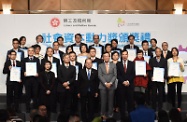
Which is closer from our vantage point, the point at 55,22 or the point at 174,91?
the point at 174,91

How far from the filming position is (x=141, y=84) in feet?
30.8

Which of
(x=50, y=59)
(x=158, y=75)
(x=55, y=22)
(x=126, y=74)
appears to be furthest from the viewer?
(x=55, y=22)

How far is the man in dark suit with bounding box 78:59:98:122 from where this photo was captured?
30.0 ft

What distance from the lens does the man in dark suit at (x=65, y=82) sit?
9164 millimetres

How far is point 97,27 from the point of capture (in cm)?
1154

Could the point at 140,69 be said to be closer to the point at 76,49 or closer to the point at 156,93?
the point at 156,93

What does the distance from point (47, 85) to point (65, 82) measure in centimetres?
37

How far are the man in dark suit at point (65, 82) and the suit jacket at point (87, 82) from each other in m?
0.18

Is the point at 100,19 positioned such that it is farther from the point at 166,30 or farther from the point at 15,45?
the point at 15,45

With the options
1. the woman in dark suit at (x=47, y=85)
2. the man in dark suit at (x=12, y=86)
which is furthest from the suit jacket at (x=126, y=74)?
the man in dark suit at (x=12, y=86)

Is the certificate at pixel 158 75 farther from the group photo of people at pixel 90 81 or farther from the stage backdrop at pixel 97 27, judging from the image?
the stage backdrop at pixel 97 27

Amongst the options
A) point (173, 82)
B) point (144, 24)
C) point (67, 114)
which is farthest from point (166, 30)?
point (67, 114)

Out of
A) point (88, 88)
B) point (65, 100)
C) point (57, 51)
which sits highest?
point (57, 51)

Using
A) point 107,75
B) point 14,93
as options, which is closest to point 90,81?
point 107,75
